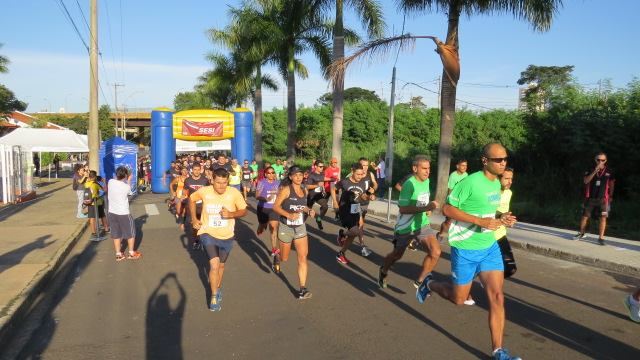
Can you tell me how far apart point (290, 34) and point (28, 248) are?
18304 mm

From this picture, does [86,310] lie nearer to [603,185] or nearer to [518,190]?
[603,185]

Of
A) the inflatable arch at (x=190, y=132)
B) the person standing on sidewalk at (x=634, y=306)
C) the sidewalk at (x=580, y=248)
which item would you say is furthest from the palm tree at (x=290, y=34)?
the person standing on sidewalk at (x=634, y=306)

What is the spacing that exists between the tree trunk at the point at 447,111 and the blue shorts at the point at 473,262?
1037 cm

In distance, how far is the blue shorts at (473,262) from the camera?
185 inches

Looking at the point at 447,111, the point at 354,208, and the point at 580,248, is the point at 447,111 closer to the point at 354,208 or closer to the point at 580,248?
the point at 580,248

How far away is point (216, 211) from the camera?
644cm

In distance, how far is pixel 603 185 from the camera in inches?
403

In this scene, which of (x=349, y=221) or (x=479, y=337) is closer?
(x=479, y=337)

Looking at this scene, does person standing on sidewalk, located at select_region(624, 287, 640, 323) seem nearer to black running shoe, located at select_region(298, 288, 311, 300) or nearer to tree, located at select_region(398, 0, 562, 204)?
black running shoe, located at select_region(298, 288, 311, 300)

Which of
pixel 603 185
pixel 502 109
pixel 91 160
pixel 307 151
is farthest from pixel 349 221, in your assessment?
pixel 307 151

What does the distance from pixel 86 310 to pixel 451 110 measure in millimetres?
11104

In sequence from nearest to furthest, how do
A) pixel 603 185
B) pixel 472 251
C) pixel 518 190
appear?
pixel 472 251 < pixel 603 185 < pixel 518 190

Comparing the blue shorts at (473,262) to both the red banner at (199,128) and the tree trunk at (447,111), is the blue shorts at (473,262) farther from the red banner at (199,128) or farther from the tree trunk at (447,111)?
the red banner at (199,128)

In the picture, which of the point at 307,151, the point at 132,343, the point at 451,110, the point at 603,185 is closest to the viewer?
the point at 132,343
